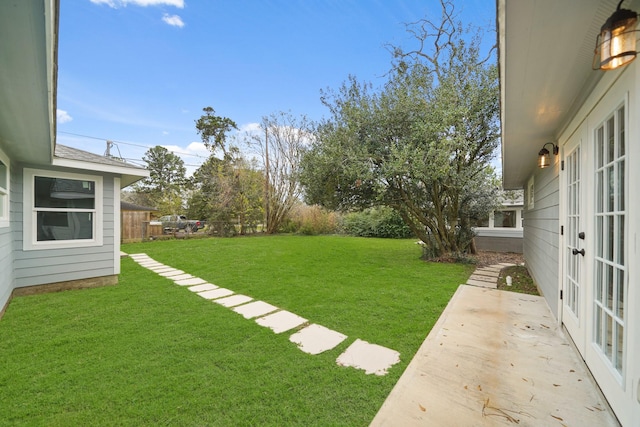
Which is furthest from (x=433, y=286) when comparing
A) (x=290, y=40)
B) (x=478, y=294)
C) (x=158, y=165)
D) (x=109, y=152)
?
(x=158, y=165)

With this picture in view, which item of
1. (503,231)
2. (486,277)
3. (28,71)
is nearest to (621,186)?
(28,71)

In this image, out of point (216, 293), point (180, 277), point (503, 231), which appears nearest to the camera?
point (216, 293)

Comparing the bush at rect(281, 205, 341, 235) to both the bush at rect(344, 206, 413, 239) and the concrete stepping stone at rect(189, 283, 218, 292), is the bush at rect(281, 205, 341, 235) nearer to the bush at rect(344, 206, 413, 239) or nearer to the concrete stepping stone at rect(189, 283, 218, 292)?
the bush at rect(344, 206, 413, 239)

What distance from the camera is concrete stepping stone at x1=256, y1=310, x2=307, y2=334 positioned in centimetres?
301

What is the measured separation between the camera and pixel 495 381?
2023mm

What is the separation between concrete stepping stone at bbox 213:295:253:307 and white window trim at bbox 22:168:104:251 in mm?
2854

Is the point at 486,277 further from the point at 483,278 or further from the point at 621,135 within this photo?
the point at 621,135

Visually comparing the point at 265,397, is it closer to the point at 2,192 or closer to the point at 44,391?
the point at 44,391

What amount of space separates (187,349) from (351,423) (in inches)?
69.2

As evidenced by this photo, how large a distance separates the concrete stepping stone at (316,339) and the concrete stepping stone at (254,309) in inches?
31.0

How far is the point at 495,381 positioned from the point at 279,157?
15.1 m

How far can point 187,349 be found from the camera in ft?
8.30

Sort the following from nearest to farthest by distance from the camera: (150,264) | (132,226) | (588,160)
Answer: (588,160) < (150,264) < (132,226)

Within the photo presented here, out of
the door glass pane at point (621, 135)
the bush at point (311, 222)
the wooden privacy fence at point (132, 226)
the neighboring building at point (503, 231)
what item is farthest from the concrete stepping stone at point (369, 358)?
the bush at point (311, 222)
